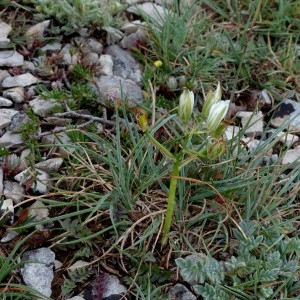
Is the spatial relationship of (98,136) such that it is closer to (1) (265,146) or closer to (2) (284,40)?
(1) (265,146)

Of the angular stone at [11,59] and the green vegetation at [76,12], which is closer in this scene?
the angular stone at [11,59]

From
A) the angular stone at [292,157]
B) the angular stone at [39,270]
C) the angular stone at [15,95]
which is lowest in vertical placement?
the angular stone at [39,270]

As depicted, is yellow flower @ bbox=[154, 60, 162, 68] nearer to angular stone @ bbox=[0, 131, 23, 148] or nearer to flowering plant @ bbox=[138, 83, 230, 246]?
angular stone @ bbox=[0, 131, 23, 148]

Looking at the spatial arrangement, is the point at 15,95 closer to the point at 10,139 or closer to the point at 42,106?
the point at 42,106

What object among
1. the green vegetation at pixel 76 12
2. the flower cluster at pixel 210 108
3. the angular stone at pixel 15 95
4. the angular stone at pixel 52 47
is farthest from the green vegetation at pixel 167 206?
the green vegetation at pixel 76 12

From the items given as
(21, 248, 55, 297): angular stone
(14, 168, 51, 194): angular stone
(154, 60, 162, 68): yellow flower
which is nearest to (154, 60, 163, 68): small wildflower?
(154, 60, 162, 68): yellow flower

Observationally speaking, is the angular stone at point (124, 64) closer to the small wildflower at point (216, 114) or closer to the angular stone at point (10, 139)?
the angular stone at point (10, 139)

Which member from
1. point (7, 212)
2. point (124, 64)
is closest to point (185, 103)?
point (7, 212)
